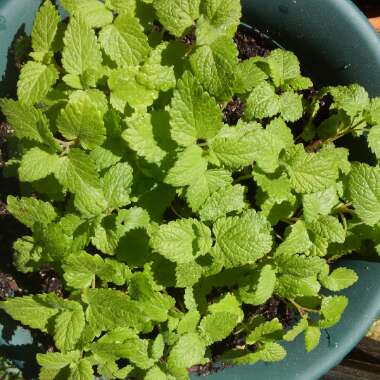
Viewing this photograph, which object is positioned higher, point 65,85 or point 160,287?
point 65,85

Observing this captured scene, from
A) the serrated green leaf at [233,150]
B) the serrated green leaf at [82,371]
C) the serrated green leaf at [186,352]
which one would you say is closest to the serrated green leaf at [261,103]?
the serrated green leaf at [233,150]

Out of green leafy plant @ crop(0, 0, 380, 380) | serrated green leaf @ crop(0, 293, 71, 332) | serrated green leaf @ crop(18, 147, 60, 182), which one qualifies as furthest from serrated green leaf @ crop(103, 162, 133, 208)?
serrated green leaf @ crop(0, 293, 71, 332)

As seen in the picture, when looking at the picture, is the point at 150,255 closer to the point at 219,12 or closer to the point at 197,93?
the point at 197,93

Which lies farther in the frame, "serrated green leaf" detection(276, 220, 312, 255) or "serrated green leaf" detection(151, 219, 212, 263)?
"serrated green leaf" detection(276, 220, 312, 255)

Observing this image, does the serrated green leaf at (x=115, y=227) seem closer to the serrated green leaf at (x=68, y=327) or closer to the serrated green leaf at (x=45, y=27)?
the serrated green leaf at (x=68, y=327)

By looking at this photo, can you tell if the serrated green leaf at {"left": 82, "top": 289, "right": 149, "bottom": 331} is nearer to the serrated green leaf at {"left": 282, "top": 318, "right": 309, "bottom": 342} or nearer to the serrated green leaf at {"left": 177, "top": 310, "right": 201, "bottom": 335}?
the serrated green leaf at {"left": 177, "top": 310, "right": 201, "bottom": 335}

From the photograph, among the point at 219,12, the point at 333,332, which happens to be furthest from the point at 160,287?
the point at 219,12
